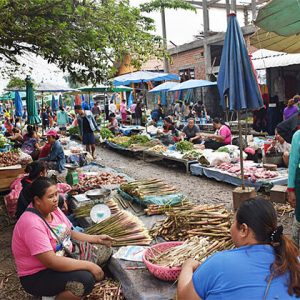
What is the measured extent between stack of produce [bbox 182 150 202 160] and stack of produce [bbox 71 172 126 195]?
2.48m

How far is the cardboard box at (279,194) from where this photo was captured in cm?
609

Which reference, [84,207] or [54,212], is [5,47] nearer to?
[84,207]

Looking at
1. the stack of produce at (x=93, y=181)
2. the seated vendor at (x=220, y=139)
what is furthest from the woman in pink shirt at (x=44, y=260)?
the seated vendor at (x=220, y=139)

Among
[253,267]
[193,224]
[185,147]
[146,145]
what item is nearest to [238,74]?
[193,224]

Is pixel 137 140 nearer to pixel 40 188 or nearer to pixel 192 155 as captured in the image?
pixel 192 155

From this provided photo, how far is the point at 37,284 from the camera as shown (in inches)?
120

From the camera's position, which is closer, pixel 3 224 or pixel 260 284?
pixel 260 284

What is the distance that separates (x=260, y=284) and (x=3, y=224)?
590cm

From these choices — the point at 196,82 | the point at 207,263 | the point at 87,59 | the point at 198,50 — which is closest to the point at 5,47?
the point at 87,59

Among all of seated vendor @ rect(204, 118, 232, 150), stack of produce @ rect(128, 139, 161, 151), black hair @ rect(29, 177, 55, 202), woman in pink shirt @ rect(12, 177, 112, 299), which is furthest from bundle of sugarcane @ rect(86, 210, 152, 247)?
stack of produce @ rect(128, 139, 161, 151)

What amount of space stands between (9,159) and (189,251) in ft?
20.3

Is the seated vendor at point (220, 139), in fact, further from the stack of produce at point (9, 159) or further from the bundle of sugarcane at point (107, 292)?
the bundle of sugarcane at point (107, 292)

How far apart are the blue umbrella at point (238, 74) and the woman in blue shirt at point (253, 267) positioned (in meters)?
3.78

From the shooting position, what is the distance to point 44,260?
9.57ft
